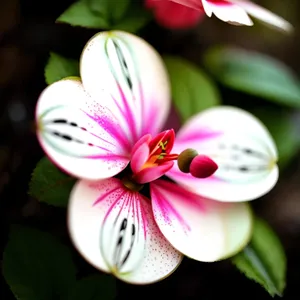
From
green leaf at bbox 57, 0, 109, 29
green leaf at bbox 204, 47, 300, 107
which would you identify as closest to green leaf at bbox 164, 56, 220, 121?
green leaf at bbox 204, 47, 300, 107

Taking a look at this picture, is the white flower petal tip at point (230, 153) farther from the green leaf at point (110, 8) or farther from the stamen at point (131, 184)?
the green leaf at point (110, 8)

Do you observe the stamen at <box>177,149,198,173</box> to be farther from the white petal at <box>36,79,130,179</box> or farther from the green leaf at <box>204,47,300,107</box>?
the green leaf at <box>204,47,300,107</box>

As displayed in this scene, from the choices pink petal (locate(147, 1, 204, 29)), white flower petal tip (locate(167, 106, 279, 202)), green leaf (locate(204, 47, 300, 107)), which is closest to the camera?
white flower petal tip (locate(167, 106, 279, 202))

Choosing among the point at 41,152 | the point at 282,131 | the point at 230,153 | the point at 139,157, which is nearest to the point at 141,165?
the point at 139,157

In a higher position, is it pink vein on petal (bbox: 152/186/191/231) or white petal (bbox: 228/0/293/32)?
white petal (bbox: 228/0/293/32)

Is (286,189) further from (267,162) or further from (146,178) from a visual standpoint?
(146,178)

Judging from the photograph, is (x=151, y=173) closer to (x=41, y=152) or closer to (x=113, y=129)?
(x=113, y=129)
